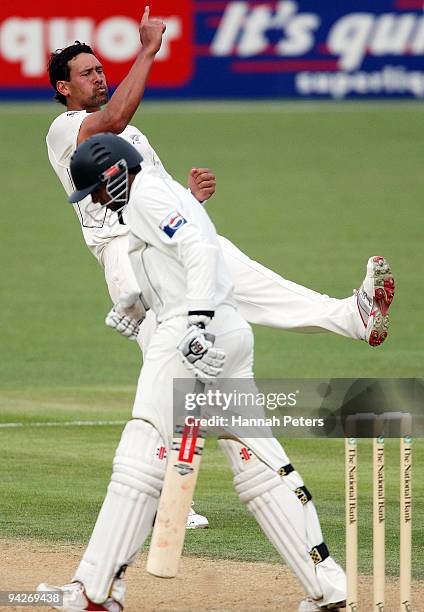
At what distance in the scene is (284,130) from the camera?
92.7 ft

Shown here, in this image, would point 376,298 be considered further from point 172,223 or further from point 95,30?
point 95,30

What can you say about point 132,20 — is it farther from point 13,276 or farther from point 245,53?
point 13,276

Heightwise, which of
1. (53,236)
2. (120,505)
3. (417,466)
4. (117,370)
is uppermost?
(53,236)

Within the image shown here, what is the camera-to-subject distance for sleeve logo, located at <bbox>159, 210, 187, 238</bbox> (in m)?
5.55

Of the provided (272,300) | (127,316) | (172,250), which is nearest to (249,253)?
(272,300)

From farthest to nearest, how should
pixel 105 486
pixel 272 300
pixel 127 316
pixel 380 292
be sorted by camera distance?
pixel 105 486, pixel 272 300, pixel 380 292, pixel 127 316

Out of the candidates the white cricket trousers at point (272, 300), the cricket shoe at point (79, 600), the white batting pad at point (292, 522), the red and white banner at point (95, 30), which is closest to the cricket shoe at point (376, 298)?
the white cricket trousers at point (272, 300)

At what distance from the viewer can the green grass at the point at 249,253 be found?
7.98m

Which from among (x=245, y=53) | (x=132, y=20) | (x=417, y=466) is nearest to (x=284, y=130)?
(x=245, y=53)

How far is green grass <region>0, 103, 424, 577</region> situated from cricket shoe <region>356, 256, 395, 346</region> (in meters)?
1.01

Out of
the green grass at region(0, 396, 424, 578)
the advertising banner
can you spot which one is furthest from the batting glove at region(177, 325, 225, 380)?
the advertising banner

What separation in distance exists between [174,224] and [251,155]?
20.7 meters

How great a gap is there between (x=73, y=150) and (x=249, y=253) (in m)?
10.0

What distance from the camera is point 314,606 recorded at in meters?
5.70
